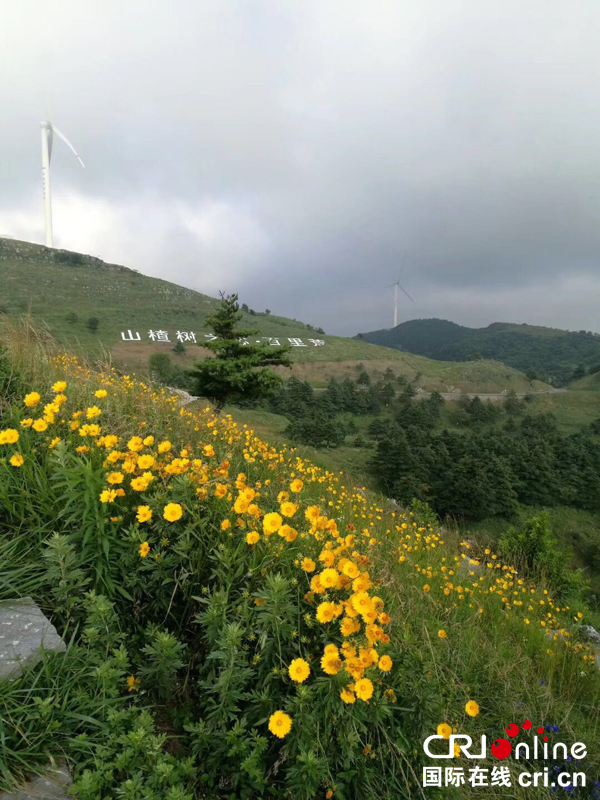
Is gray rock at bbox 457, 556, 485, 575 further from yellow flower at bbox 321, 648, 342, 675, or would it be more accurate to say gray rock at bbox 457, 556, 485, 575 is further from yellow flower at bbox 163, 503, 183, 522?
yellow flower at bbox 163, 503, 183, 522

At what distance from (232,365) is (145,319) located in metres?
76.6

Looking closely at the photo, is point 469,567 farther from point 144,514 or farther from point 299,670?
point 144,514

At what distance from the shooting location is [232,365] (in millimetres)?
18547

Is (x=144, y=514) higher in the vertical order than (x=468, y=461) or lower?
higher

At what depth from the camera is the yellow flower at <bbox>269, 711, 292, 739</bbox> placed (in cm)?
148

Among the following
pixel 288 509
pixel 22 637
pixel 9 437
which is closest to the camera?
pixel 22 637

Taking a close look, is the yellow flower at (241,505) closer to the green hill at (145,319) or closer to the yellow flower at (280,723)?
the yellow flower at (280,723)

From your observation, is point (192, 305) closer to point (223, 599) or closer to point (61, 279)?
point (61, 279)

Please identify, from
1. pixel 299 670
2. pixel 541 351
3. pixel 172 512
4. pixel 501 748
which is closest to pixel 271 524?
pixel 172 512

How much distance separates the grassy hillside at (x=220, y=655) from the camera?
1514mm

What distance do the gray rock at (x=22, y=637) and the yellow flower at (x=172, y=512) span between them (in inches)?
26.4

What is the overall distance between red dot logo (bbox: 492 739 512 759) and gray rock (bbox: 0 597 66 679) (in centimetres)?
227

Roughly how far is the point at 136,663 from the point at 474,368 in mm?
111433

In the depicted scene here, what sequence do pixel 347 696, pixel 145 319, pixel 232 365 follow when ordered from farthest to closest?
pixel 145 319 < pixel 232 365 < pixel 347 696
